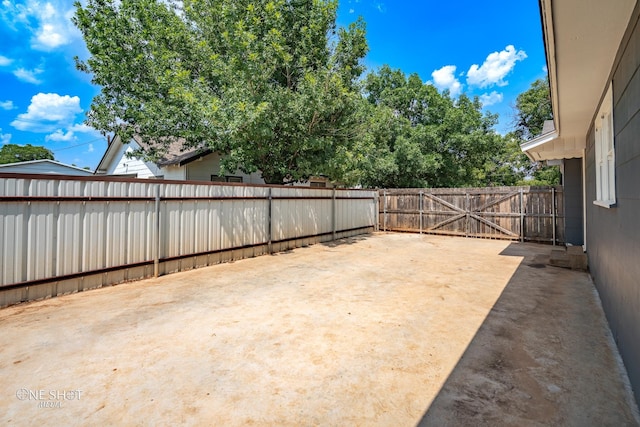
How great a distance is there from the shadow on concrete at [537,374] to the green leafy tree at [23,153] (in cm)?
4716

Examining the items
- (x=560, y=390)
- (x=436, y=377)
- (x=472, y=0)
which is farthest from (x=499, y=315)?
(x=472, y=0)

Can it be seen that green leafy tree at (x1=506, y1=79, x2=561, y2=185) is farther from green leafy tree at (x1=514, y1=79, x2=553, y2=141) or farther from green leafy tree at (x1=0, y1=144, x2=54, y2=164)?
green leafy tree at (x1=0, y1=144, x2=54, y2=164)

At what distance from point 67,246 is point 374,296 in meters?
4.41

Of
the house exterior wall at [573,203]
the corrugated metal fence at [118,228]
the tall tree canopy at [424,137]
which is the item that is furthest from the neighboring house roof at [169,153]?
the house exterior wall at [573,203]

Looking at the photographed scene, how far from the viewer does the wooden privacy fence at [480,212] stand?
9359 millimetres

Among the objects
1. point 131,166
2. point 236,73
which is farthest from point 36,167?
point 236,73

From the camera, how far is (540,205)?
945 centimetres

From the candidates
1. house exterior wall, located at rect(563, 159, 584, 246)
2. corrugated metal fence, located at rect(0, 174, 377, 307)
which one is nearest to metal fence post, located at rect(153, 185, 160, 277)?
corrugated metal fence, located at rect(0, 174, 377, 307)

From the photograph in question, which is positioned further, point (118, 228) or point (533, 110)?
point (533, 110)

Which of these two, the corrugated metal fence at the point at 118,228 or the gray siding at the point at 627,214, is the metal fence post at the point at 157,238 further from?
the gray siding at the point at 627,214

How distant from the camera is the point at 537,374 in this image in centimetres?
237

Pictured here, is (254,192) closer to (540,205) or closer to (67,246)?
(67,246)

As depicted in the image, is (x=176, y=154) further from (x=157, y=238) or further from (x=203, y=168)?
(x=157, y=238)

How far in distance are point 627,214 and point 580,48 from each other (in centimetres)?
164
